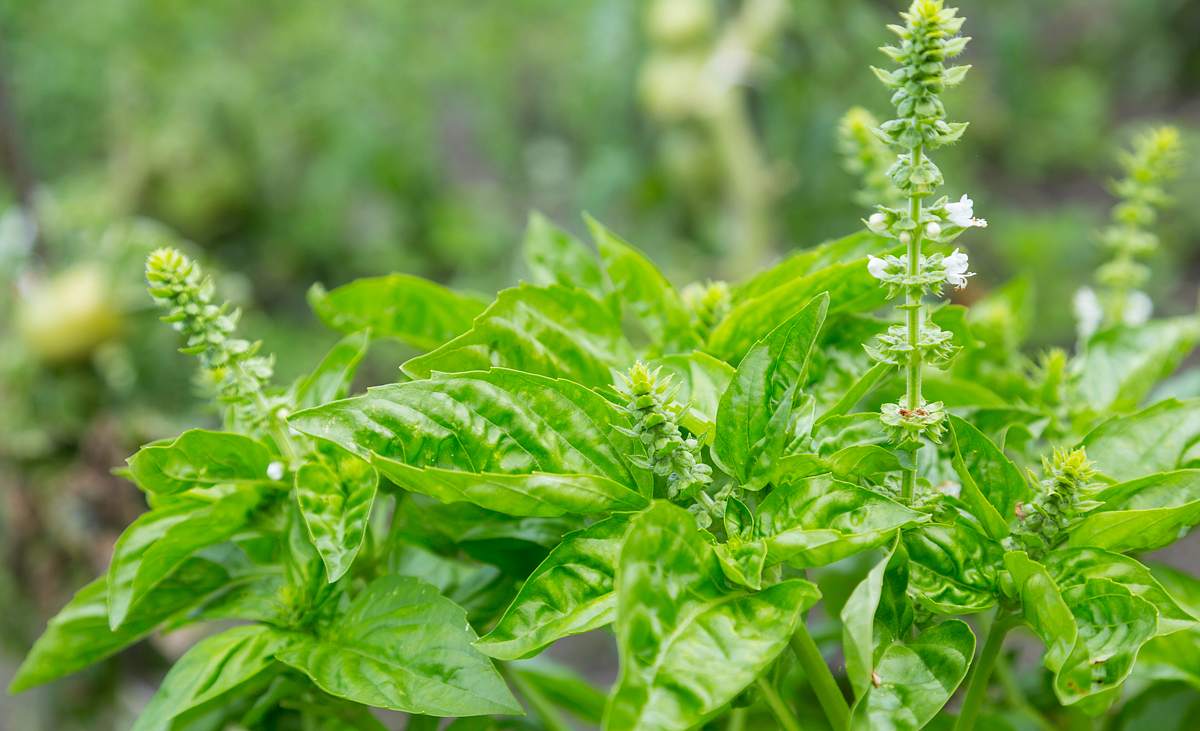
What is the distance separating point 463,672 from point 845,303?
0.73ft

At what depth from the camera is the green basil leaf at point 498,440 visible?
381mm

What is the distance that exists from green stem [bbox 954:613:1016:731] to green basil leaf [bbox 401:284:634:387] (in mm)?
186

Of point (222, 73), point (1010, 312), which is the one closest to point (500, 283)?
point (222, 73)

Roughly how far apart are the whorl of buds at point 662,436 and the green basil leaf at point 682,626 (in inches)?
0.7

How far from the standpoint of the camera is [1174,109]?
2846 mm

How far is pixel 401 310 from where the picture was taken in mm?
519

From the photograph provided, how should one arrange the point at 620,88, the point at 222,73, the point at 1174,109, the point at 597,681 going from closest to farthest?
the point at 597,681 → the point at 620,88 → the point at 222,73 → the point at 1174,109

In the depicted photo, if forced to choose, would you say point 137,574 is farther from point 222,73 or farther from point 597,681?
point 222,73

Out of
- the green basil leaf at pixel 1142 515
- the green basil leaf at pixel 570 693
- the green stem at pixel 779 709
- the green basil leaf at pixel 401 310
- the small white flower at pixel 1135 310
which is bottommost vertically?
the green basil leaf at pixel 570 693

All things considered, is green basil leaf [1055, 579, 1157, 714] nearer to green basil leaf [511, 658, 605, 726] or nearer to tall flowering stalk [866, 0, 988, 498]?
tall flowering stalk [866, 0, 988, 498]

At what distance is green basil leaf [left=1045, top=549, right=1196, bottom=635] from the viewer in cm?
38

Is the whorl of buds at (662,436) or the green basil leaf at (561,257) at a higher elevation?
the green basil leaf at (561,257)

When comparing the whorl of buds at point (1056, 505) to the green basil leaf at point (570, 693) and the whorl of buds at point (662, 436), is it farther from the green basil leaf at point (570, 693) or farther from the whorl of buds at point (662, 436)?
the green basil leaf at point (570, 693)

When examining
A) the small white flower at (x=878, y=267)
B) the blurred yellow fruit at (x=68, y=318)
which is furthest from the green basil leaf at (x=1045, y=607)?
the blurred yellow fruit at (x=68, y=318)
